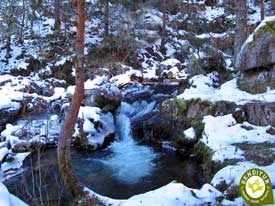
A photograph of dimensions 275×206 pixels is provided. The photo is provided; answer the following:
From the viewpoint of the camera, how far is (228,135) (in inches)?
375

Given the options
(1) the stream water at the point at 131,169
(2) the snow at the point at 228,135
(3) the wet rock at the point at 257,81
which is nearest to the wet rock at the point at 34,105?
(1) the stream water at the point at 131,169

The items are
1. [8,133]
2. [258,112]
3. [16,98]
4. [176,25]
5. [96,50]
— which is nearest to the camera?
[258,112]

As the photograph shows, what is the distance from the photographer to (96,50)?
22.5 meters

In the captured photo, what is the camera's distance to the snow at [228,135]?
8672mm

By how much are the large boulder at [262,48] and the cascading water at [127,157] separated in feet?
13.3

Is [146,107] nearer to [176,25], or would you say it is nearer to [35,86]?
[35,86]

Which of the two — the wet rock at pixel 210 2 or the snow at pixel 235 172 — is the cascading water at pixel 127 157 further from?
the wet rock at pixel 210 2

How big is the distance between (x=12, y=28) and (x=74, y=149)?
16.3ft

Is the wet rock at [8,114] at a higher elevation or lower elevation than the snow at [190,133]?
higher

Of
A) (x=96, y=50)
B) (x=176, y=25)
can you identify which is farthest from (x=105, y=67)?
(x=176, y=25)

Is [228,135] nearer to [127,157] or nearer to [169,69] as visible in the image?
[127,157]

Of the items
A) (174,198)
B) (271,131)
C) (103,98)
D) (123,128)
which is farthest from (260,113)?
(103,98)

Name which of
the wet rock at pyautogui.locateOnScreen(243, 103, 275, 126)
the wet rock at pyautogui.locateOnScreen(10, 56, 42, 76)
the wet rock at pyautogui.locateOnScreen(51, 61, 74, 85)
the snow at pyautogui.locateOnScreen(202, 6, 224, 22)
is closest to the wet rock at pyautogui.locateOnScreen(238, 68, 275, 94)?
the wet rock at pyautogui.locateOnScreen(243, 103, 275, 126)

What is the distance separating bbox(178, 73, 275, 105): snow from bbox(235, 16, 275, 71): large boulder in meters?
0.92
